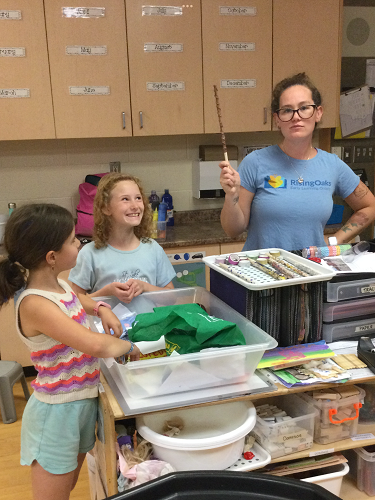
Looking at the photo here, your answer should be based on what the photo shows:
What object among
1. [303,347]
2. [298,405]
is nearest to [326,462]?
Answer: [298,405]

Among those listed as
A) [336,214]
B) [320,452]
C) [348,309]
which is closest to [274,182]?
[348,309]

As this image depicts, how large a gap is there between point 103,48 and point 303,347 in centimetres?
221

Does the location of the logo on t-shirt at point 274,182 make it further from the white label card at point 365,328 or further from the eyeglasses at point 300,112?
the white label card at point 365,328

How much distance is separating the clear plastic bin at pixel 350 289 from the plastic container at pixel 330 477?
52 centimetres

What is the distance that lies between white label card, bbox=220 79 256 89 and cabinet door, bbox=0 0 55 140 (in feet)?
3.52

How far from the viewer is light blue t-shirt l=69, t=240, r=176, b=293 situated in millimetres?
1815

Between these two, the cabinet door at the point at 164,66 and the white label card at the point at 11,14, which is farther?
the cabinet door at the point at 164,66

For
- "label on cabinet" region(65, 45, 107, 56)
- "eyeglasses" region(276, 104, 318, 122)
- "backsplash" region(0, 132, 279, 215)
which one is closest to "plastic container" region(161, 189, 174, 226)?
"backsplash" region(0, 132, 279, 215)

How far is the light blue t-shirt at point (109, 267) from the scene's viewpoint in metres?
1.82

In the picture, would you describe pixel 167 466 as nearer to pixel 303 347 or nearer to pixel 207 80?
pixel 303 347

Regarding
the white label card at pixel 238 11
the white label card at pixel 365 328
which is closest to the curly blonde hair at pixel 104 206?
the white label card at pixel 365 328

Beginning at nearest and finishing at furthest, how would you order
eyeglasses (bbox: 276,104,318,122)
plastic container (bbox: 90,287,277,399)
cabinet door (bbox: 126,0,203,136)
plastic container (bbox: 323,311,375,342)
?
→ plastic container (bbox: 90,287,277,399), plastic container (bbox: 323,311,375,342), eyeglasses (bbox: 276,104,318,122), cabinet door (bbox: 126,0,203,136)

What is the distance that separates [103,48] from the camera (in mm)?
2855

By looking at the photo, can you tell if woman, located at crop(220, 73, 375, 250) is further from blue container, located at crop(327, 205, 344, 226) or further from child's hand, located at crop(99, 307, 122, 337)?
blue container, located at crop(327, 205, 344, 226)
